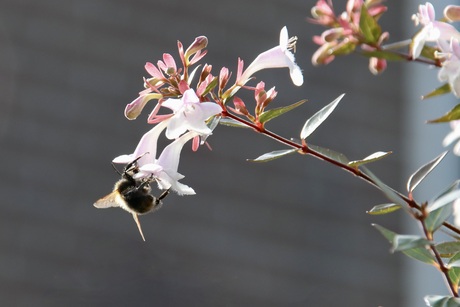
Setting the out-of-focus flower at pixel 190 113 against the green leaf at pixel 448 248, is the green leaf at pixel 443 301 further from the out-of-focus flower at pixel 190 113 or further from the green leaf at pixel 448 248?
the out-of-focus flower at pixel 190 113

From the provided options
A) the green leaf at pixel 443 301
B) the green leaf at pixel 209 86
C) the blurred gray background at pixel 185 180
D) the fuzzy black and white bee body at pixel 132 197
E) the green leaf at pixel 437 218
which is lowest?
the green leaf at pixel 443 301

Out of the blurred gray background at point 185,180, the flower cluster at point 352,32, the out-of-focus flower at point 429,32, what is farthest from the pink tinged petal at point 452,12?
the blurred gray background at point 185,180

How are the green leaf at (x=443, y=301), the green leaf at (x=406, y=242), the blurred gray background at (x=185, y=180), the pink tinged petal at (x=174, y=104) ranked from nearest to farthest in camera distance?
the green leaf at (x=406, y=242) → the green leaf at (x=443, y=301) → the pink tinged petal at (x=174, y=104) → the blurred gray background at (x=185, y=180)

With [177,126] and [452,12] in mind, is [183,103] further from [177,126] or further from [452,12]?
[452,12]

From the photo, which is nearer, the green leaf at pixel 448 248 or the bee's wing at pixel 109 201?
the green leaf at pixel 448 248

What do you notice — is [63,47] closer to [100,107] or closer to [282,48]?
[100,107]

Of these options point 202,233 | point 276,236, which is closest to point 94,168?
point 202,233
